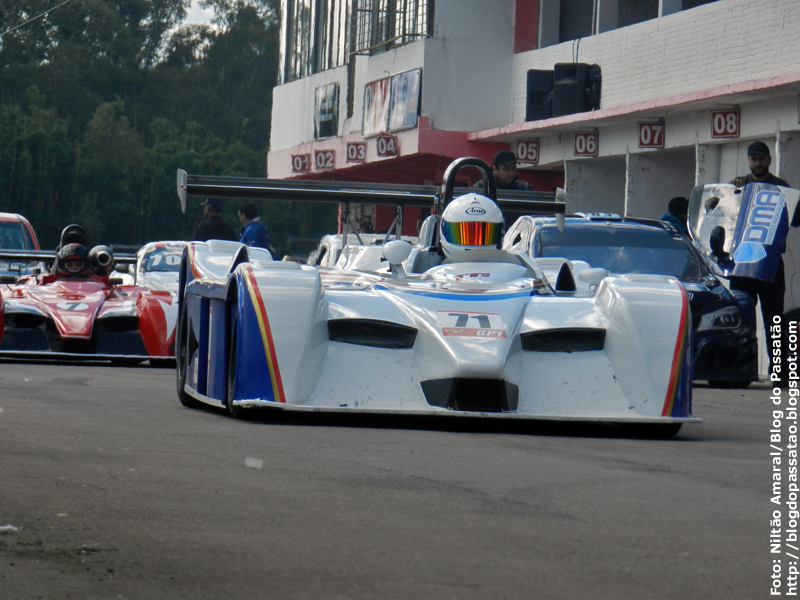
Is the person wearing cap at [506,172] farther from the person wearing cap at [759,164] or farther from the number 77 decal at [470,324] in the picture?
the number 77 decal at [470,324]

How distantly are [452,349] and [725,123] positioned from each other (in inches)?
446

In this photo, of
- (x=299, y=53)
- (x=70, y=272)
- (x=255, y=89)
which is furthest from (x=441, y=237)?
(x=255, y=89)

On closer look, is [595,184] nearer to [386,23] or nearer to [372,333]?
A: [386,23]

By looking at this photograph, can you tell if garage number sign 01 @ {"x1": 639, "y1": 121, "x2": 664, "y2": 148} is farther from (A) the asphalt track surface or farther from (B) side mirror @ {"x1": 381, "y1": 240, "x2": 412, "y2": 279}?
(A) the asphalt track surface

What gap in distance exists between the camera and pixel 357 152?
29172 millimetres

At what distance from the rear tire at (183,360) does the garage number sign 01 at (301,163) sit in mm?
23436

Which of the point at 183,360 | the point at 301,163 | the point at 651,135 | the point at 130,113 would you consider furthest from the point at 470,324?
the point at 130,113

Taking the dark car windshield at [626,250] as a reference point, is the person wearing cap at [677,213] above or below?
above

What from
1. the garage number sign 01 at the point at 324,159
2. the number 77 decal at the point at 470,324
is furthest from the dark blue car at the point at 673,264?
the garage number sign 01 at the point at 324,159

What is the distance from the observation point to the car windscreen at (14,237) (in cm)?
1912

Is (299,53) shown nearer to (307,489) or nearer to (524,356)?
(524,356)

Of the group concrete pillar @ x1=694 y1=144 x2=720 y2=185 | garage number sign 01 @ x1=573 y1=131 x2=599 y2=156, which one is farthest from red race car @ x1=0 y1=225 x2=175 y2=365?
garage number sign 01 @ x1=573 y1=131 x2=599 y2=156

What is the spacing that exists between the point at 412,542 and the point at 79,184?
198 ft

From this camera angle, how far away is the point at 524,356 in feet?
23.3
